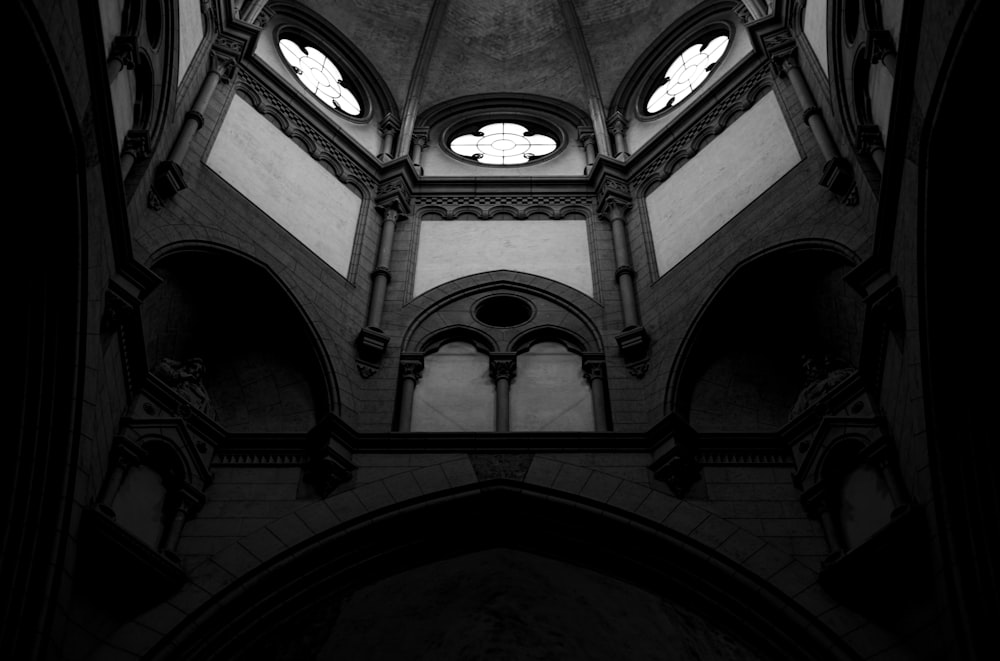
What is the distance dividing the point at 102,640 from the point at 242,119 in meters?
7.53

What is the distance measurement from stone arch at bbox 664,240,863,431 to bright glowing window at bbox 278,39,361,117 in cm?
782

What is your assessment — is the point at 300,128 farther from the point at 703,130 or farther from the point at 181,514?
the point at 181,514

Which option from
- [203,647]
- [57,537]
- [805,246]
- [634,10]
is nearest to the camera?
[57,537]

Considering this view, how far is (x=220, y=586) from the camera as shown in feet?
30.8

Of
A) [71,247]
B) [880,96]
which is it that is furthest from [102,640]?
[880,96]

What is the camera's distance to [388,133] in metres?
17.1

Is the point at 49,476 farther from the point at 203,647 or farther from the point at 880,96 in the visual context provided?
the point at 880,96

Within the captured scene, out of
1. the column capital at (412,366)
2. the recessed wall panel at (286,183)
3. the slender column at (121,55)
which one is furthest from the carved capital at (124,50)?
the column capital at (412,366)

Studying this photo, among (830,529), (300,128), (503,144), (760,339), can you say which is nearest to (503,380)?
(760,339)

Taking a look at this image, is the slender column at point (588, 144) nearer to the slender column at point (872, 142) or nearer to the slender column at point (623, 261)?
the slender column at point (623, 261)

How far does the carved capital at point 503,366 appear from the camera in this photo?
12.4m

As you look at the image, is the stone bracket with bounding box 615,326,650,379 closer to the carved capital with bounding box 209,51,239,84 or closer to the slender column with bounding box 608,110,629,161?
the slender column with bounding box 608,110,629,161

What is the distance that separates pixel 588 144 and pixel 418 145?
2.73 m

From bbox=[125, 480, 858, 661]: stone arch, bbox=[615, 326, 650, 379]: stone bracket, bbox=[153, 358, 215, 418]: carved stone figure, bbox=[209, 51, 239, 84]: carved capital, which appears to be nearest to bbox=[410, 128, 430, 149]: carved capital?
bbox=[209, 51, 239, 84]: carved capital
